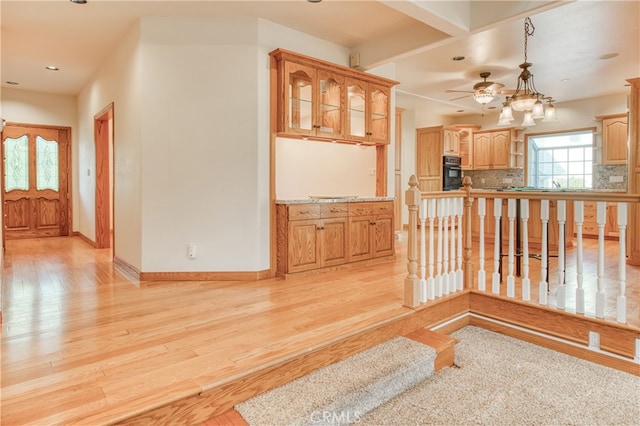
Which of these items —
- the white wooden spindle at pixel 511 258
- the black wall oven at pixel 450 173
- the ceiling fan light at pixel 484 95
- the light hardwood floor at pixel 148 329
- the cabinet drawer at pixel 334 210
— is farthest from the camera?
the black wall oven at pixel 450 173

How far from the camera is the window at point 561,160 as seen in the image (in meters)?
7.74

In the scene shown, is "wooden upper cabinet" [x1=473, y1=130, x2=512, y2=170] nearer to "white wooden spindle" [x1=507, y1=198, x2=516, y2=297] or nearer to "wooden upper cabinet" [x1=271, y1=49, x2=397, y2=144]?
"wooden upper cabinet" [x1=271, y1=49, x2=397, y2=144]

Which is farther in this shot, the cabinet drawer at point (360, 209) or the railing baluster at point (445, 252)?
the cabinet drawer at point (360, 209)

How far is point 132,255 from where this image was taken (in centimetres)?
422

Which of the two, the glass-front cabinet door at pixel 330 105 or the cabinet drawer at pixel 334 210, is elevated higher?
the glass-front cabinet door at pixel 330 105

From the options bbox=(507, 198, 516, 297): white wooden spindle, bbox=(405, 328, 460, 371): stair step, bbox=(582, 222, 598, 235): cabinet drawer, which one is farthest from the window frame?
bbox=(405, 328, 460, 371): stair step

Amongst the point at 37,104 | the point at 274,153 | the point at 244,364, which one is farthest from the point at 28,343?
the point at 37,104

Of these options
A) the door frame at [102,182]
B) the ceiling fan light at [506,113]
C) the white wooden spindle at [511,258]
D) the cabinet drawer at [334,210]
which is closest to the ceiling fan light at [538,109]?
the ceiling fan light at [506,113]

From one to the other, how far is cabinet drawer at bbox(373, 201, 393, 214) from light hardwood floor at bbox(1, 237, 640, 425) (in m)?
0.77

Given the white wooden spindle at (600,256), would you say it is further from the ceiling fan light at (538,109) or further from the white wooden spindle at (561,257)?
the ceiling fan light at (538,109)

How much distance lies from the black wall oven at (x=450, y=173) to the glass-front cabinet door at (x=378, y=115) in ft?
11.7

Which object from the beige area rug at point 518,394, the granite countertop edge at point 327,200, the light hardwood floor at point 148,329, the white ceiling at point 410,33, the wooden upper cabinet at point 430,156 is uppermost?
the white ceiling at point 410,33

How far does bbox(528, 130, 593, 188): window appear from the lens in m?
7.74

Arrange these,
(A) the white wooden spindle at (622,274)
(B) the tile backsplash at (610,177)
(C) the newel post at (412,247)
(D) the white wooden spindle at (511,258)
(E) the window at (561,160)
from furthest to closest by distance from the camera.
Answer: (E) the window at (561,160), (B) the tile backsplash at (610,177), (D) the white wooden spindle at (511,258), (C) the newel post at (412,247), (A) the white wooden spindle at (622,274)
